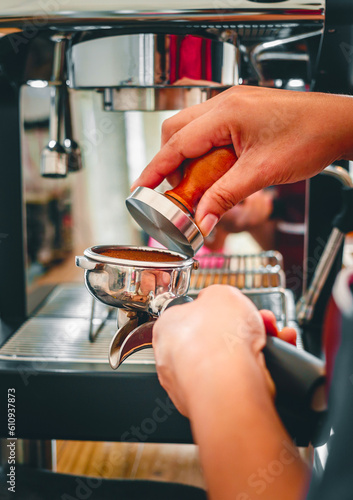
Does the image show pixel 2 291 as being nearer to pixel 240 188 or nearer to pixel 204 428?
pixel 240 188

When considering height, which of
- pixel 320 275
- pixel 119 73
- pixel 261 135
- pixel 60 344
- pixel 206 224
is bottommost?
pixel 60 344

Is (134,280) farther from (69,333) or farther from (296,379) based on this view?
(69,333)

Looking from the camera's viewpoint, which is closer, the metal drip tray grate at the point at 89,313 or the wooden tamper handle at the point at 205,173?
the wooden tamper handle at the point at 205,173

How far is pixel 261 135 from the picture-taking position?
0.55m

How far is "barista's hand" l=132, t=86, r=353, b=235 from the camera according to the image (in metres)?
0.55

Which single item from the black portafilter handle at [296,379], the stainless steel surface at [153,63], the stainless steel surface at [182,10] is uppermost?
the stainless steel surface at [182,10]

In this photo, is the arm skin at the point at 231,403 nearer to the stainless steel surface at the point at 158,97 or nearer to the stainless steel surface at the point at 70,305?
the stainless steel surface at the point at 158,97

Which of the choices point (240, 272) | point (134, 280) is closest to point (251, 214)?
point (240, 272)

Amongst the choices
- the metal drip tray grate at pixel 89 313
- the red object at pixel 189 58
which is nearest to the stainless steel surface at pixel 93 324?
the metal drip tray grate at pixel 89 313

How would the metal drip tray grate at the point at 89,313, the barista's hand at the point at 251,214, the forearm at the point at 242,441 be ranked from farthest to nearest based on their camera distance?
1. the barista's hand at the point at 251,214
2. the metal drip tray grate at the point at 89,313
3. the forearm at the point at 242,441

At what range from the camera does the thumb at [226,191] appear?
0.55 m

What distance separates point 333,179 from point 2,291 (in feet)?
2.49

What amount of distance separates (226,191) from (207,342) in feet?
0.77

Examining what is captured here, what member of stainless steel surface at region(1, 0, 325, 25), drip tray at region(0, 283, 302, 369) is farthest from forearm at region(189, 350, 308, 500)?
stainless steel surface at region(1, 0, 325, 25)
